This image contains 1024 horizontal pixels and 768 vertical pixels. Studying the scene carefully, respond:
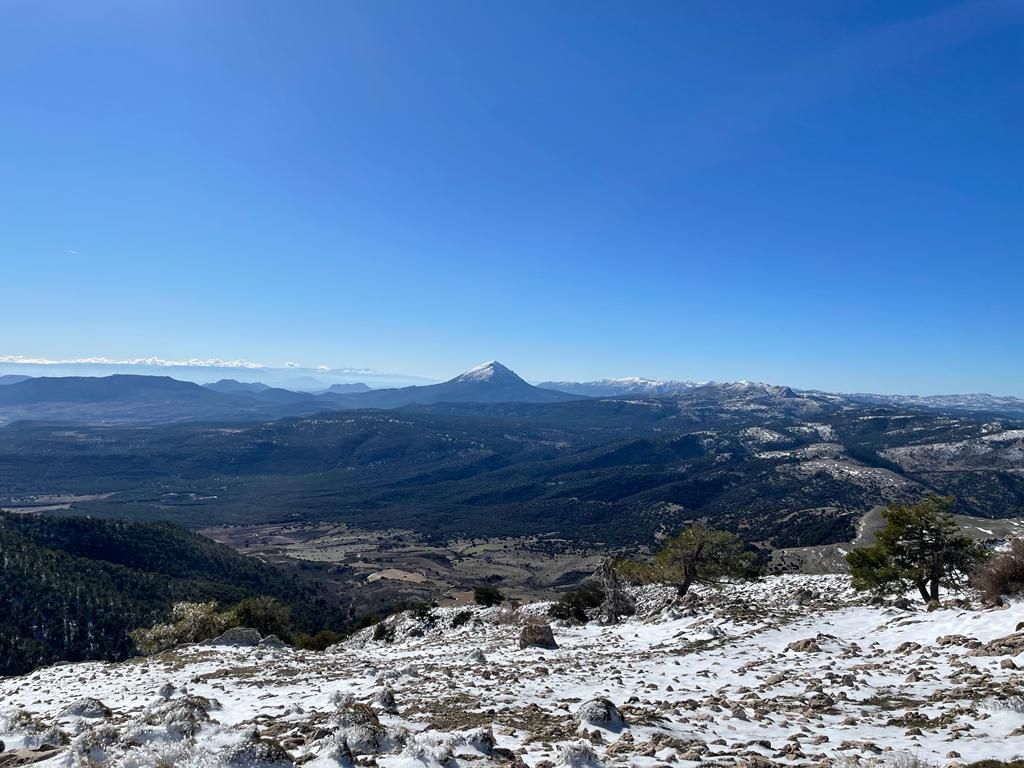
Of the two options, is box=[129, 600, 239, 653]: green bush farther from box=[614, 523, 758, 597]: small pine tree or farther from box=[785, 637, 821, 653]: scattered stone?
box=[785, 637, 821, 653]: scattered stone

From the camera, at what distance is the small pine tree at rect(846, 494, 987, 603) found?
27.3m

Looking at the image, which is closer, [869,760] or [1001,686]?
[869,760]

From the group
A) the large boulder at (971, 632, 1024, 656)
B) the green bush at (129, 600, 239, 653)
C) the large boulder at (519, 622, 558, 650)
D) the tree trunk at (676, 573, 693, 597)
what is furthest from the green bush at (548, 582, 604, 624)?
the green bush at (129, 600, 239, 653)

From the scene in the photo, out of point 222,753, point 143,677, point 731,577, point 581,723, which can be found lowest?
point 731,577

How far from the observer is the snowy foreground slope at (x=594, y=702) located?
9.17m

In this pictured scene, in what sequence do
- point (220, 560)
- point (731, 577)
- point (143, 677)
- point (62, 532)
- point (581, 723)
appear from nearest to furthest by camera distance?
point (581, 723), point (143, 677), point (731, 577), point (62, 532), point (220, 560)

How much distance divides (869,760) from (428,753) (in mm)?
6900

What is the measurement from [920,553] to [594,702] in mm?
26048

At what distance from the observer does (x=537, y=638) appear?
92.8 ft

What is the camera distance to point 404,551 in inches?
7613

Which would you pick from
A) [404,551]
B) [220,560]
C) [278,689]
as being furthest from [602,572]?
[404,551]

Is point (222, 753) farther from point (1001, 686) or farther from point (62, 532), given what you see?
point (62, 532)

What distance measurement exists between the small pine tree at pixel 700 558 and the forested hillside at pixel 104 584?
76141 mm

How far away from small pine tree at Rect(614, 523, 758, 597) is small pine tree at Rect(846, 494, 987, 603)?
10.3 metres
